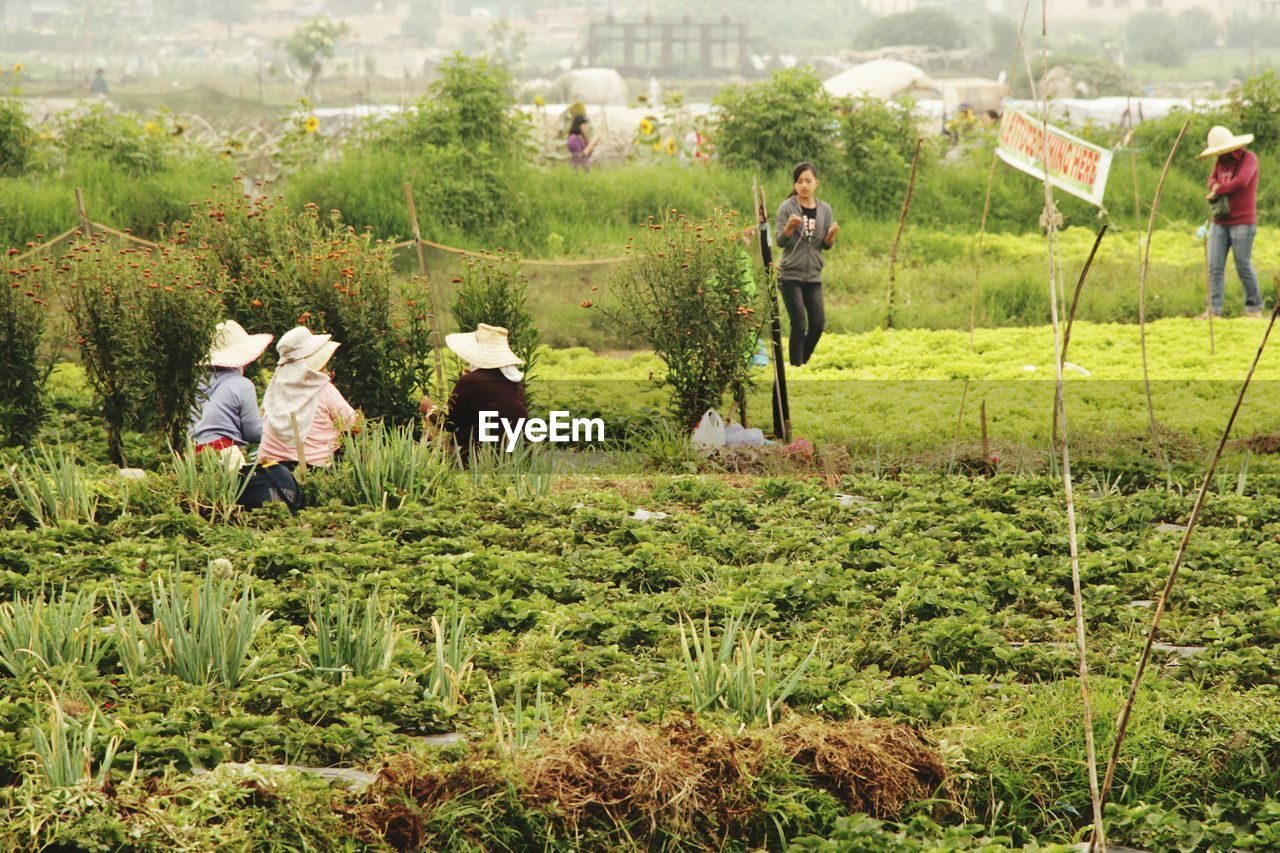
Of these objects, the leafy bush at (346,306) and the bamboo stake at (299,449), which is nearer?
the bamboo stake at (299,449)

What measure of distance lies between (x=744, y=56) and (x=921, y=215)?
249 feet

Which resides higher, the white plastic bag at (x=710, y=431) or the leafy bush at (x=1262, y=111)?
the leafy bush at (x=1262, y=111)

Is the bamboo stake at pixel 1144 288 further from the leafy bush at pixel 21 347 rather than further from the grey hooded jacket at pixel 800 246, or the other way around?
the leafy bush at pixel 21 347

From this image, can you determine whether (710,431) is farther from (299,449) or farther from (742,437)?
(299,449)

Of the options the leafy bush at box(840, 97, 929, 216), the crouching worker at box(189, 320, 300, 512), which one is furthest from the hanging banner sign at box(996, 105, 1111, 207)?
the leafy bush at box(840, 97, 929, 216)

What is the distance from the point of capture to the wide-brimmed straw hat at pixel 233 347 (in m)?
7.68

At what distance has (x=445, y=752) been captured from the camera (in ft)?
13.7

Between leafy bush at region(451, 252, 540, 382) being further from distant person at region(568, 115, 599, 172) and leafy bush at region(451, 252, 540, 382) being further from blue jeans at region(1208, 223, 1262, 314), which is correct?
distant person at region(568, 115, 599, 172)

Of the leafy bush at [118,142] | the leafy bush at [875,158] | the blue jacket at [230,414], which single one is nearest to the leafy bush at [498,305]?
the blue jacket at [230,414]

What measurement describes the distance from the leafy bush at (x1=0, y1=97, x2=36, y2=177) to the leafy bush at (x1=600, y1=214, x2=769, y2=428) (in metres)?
10.1

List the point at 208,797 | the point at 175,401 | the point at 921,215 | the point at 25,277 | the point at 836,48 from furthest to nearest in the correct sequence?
the point at 836,48
the point at 921,215
the point at 25,277
the point at 175,401
the point at 208,797

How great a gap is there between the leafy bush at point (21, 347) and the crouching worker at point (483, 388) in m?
2.45

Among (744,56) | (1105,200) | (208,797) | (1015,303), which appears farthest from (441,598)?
(744,56)

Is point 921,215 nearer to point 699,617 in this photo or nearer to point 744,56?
point 699,617
